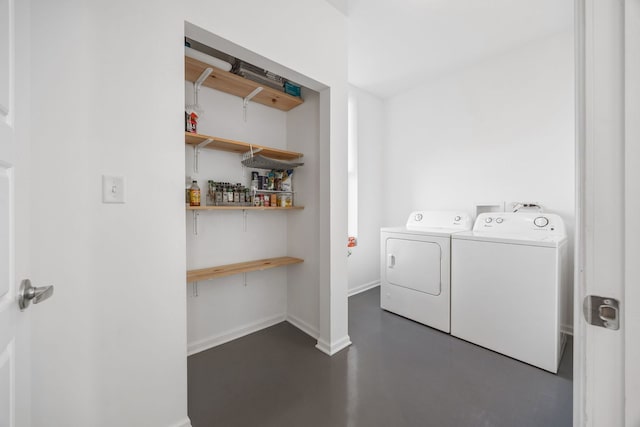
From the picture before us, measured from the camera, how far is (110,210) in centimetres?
108

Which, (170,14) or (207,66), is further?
(207,66)

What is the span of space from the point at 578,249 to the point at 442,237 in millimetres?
1845

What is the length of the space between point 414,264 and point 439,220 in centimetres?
74

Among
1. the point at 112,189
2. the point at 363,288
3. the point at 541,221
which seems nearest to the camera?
the point at 112,189

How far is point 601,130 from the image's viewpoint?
485 mm

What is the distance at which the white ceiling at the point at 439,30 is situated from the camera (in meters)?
1.98

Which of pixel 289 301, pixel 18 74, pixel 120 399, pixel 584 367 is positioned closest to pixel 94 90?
pixel 18 74

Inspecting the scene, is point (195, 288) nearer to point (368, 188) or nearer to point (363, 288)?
point (363, 288)

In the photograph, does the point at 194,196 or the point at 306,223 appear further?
the point at 306,223

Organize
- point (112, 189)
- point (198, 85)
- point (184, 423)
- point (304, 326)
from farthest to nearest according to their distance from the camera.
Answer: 1. point (304, 326)
2. point (198, 85)
3. point (184, 423)
4. point (112, 189)

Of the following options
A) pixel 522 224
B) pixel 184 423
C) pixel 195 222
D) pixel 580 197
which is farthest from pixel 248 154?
pixel 522 224

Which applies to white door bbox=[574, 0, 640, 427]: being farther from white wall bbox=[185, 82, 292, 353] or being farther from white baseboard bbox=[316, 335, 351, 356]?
white wall bbox=[185, 82, 292, 353]

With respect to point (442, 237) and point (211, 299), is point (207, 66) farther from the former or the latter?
point (442, 237)

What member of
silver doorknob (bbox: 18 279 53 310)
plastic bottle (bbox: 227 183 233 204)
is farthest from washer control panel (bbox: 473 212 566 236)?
silver doorknob (bbox: 18 279 53 310)
